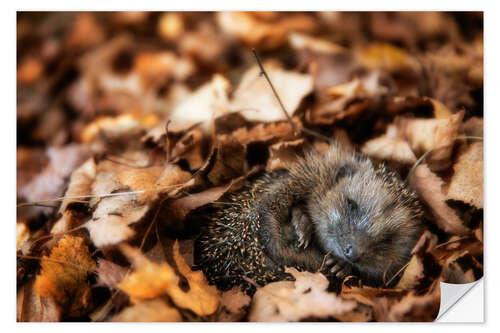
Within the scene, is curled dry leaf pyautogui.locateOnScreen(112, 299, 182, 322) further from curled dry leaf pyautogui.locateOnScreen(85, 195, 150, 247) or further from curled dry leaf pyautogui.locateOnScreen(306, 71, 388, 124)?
curled dry leaf pyautogui.locateOnScreen(306, 71, 388, 124)

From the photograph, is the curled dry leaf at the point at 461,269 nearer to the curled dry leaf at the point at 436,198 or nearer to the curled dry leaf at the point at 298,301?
the curled dry leaf at the point at 436,198

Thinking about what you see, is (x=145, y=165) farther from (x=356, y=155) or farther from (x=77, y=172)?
(x=356, y=155)

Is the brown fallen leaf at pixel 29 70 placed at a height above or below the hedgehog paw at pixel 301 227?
above

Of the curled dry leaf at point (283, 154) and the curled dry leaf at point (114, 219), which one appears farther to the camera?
the curled dry leaf at point (283, 154)

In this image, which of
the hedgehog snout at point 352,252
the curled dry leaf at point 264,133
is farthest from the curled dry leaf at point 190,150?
the hedgehog snout at point 352,252

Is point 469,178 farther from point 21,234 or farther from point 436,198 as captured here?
point 21,234

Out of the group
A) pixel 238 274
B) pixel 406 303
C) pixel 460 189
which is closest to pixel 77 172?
pixel 238 274

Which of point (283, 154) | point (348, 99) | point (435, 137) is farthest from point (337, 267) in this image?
point (348, 99)
